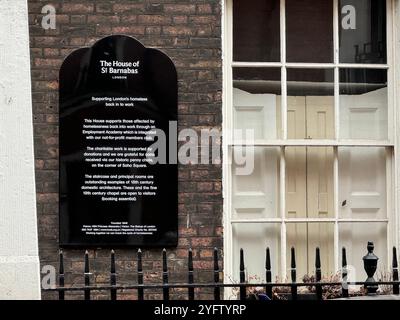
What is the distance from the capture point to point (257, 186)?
747cm

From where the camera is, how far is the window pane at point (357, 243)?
7.48 metres

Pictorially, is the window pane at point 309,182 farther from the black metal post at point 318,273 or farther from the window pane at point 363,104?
the black metal post at point 318,273

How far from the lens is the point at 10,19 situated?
641cm

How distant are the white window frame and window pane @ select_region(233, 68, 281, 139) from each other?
0.05 m

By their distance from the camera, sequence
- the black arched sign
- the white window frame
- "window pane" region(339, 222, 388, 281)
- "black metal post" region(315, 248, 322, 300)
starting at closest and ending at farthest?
"black metal post" region(315, 248, 322, 300) < the black arched sign < the white window frame < "window pane" region(339, 222, 388, 281)

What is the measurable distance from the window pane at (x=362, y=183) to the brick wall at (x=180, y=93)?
3.50 ft

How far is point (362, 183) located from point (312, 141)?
0.56 meters

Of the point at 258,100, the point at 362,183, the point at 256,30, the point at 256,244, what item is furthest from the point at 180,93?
the point at 362,183

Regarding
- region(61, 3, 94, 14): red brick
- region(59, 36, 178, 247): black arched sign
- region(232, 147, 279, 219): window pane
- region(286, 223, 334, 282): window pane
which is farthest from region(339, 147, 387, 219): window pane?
region(61, 3, 94, 14): red brick

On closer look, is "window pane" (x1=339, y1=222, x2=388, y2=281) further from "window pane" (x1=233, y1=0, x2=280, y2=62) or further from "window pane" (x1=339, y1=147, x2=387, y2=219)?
"window pane" (x1=233, y1=0, x2=280, y2=62)

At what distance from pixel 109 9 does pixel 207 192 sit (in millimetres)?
1664

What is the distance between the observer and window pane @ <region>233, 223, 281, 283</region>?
743 centimetres

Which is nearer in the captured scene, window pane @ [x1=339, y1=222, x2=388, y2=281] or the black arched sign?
the black arched sign

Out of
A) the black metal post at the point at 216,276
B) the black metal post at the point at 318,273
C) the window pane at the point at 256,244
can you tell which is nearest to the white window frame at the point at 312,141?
the window pane at the point at 256,244
